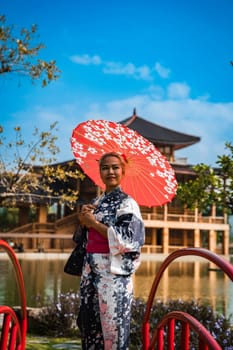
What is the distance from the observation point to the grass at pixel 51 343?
417cm

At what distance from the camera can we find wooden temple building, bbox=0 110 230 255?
26984 millimetres

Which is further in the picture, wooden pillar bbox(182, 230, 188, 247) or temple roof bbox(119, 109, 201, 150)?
temple roof bbox(119, 109, 201, 150)

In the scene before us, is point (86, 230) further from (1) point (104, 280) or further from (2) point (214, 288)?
(2) point (214, 288)

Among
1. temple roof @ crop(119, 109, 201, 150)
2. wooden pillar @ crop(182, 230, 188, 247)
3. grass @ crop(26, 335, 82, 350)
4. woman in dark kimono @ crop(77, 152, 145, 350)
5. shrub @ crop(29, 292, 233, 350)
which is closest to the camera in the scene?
woman in dark kimono @ crop(77, 152, 145, 350)

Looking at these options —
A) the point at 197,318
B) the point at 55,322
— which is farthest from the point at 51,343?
the point at 197,318

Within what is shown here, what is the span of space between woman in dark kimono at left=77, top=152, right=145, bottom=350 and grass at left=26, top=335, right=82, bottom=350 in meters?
1.81

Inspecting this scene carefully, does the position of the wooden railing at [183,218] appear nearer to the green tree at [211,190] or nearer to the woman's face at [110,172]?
the green tree at [211,190]

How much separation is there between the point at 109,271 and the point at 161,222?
88.1 ft

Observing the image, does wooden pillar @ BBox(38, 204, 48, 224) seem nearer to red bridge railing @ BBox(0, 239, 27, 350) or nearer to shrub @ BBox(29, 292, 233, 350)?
shrub @ BBox(29, 292, 233, 350)

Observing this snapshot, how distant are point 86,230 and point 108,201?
0.21 m

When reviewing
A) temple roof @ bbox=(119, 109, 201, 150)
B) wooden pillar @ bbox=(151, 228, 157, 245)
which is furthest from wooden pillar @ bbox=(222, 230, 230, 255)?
temple roof @ bbox=(119, 109, 201, 150)

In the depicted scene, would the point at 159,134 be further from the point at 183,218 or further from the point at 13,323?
the point at 13,323

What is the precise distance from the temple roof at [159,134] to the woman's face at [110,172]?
28.0 meters

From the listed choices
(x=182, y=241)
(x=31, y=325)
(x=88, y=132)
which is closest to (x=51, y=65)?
(x=88, y=132)
